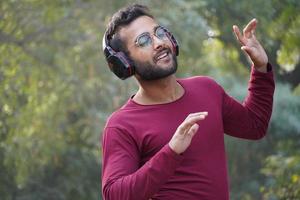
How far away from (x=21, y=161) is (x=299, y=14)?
5.69 m

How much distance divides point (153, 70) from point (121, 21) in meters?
0.26

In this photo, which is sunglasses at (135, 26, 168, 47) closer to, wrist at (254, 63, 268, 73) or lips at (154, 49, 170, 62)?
lips at (154, 49, 170, 62)

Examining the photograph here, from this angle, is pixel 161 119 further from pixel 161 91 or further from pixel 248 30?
pixel 248 30

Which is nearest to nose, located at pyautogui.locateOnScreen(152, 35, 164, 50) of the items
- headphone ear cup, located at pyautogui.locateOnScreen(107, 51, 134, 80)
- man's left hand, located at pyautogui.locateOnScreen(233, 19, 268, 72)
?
headphone ear cup, located at pyautogui.locateOnScreen(107, 51, 134, 80)

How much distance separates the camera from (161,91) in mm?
3416

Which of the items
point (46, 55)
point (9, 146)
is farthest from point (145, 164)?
point (46, 55)

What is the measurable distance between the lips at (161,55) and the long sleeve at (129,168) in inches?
13.2

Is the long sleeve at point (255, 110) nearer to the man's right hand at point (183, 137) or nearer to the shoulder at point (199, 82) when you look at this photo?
the shoulder at point (199, 82)

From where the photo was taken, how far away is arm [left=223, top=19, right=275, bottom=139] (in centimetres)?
356

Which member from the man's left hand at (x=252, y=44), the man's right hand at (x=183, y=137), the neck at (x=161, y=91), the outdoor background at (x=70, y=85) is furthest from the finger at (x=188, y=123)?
the outdoor background at (x=70, y=85)

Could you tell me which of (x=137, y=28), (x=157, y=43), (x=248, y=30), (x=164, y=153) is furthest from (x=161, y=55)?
(x=164, y=153)

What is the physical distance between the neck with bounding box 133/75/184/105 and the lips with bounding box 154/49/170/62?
9cm

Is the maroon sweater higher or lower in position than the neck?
lower

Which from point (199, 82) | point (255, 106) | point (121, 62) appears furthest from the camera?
point (255, 106)
